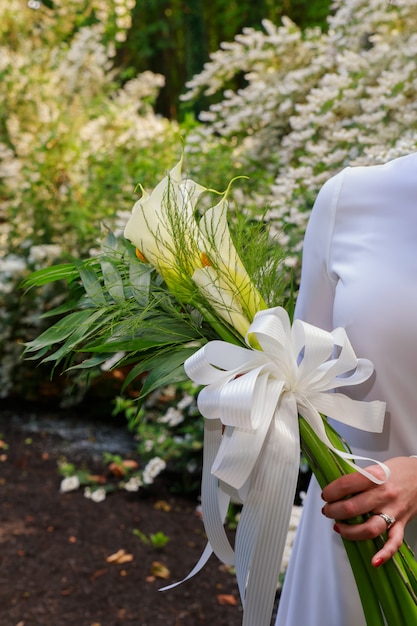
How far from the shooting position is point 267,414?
1.00 m

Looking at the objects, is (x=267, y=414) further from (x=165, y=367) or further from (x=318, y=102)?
(x=318, y=102)

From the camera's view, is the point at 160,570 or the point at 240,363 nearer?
the point at 240,363

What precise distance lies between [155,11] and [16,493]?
37.1 ft

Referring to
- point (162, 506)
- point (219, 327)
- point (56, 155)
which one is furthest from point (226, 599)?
point (56, 155)

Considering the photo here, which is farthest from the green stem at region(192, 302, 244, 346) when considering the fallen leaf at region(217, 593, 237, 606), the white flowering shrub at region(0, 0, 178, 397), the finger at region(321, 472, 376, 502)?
the white flowering shrub at region(0, 0, 178, 397)

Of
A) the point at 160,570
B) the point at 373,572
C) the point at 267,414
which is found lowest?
the point at 160,570

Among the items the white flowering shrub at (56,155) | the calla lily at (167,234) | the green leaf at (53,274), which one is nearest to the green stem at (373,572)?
the calla lily at (167,234)

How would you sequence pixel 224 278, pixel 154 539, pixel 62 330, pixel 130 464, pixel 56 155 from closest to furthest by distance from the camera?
1. pixel 224 278
2. pixel 62 330
3. pixel 154 539
4. pixel 130 464
5. pixel 56 155

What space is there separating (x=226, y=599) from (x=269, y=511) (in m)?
2.09

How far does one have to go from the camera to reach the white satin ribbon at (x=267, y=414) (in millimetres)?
1002

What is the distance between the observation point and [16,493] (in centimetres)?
379

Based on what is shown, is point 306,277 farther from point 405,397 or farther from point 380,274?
point 405,397

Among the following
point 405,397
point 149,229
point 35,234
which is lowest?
point 35,234

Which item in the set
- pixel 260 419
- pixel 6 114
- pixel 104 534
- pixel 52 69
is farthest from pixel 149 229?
pixel 52 69
